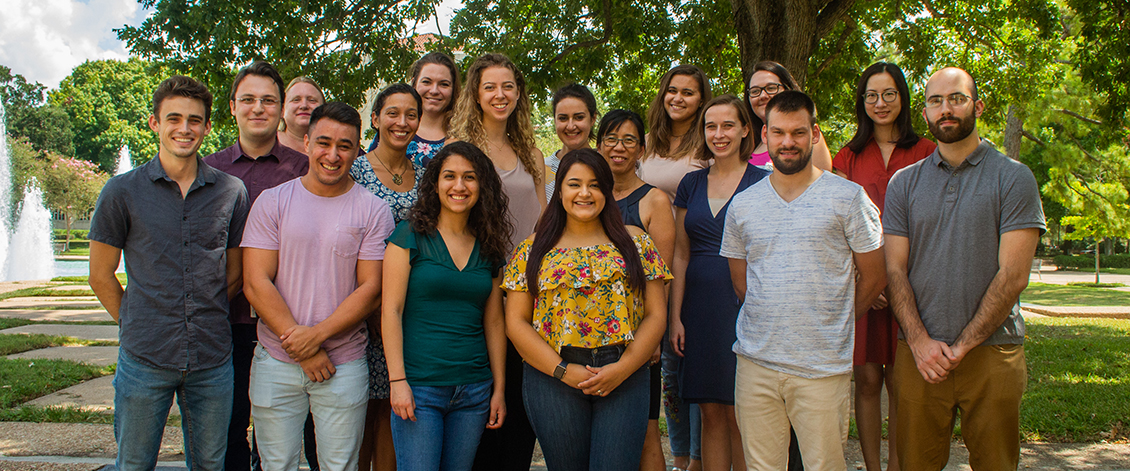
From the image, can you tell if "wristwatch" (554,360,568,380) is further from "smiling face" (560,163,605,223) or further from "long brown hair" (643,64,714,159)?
"long brown hair" (643,64,714,159)

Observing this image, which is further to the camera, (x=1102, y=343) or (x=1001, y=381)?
(x=1102, y=343)

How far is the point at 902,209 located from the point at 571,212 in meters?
1.61

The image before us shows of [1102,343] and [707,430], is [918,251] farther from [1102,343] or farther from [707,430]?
[1102,343]

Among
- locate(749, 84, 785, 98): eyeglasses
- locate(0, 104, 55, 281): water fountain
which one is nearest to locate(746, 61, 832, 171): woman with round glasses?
locate(749, 84, 785, 98): eyeglasses

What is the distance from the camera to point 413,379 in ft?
10.2

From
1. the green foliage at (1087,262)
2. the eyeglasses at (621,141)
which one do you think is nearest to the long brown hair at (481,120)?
the eyeglasses at (621,141)

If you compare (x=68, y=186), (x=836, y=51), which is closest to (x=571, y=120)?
(x=836, y=51)

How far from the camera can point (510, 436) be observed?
11.8 feet

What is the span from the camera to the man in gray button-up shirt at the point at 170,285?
301 cm

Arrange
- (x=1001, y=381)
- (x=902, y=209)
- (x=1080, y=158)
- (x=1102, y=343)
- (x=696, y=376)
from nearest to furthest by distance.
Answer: (x=1001, y=381) < (x=902, y=209) < (x=696, y=376) < (x=1102, y=343) < (x=1080, y=158)

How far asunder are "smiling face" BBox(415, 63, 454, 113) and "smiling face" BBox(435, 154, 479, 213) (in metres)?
1.08

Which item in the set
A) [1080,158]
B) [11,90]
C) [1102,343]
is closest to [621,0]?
[1102,343]

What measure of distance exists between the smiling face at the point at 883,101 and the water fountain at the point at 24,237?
29.8 m

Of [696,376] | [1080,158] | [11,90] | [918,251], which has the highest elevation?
[11,90]
